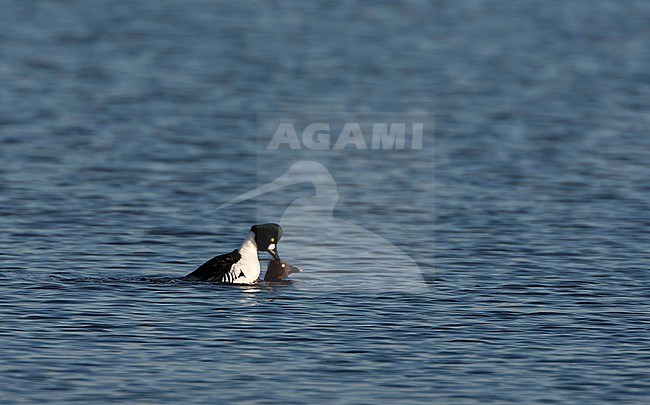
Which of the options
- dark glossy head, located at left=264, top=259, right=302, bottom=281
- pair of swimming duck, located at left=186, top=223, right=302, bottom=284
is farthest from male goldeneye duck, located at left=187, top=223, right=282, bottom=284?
dark glossy head, located at left=264, top=259, right=302, bottom=281

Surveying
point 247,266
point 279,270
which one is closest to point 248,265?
point 247,266

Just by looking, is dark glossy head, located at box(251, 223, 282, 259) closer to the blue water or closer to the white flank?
the white flank

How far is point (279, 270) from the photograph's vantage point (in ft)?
61.0

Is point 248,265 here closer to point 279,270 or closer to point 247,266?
point 247,266

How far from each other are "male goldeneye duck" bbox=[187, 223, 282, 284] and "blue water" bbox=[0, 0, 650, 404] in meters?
0.22

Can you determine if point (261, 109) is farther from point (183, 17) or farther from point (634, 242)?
point (183, 17)

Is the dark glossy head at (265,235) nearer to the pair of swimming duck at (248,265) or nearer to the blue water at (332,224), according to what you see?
the pair of swimming duck at (248,265)

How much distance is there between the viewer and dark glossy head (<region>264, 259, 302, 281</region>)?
1858 cm

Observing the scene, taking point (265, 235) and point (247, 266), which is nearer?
point (247, 266)

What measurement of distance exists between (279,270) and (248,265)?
438mm

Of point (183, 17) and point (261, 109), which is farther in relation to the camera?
point (183, 17)

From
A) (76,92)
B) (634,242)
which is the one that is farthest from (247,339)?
(76,92)

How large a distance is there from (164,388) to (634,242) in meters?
10.3

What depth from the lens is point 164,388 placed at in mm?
13672
